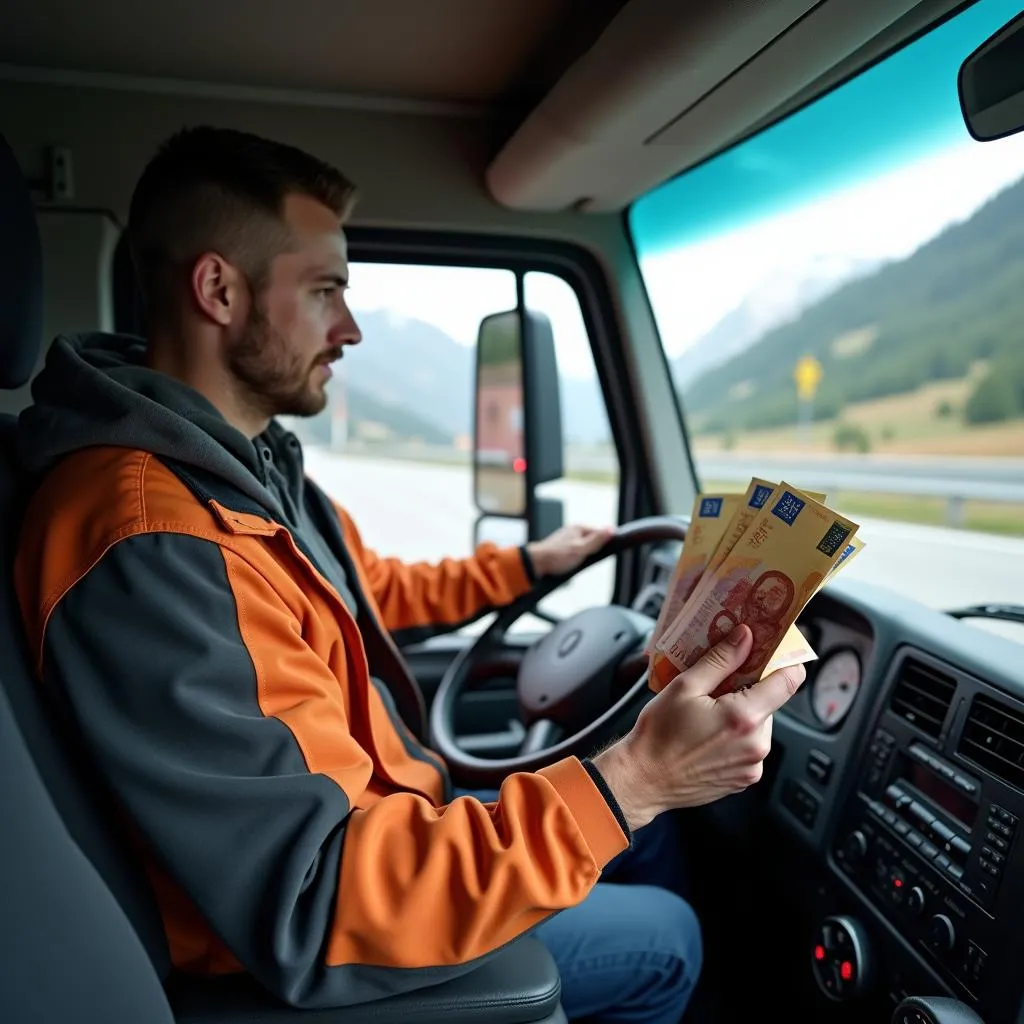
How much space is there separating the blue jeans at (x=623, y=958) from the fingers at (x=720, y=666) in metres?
0.57

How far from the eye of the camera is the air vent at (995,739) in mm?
1277

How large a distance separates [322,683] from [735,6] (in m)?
1.20

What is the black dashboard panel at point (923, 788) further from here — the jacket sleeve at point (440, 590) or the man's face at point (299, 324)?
the man's face at point (299, 324)

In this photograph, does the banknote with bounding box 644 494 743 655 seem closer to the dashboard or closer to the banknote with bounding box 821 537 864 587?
the banknote with bounding box 821 537 864 587

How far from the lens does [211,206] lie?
1536mm

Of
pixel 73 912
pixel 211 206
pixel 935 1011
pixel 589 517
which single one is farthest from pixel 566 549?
pixel 589 517

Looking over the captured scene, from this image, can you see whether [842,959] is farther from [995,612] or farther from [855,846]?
[995,612]

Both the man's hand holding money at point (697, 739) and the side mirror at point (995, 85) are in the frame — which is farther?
the side mirror at point (995, 85)

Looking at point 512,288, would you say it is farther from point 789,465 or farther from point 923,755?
point 789,465

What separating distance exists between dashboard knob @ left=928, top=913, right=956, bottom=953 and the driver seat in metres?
0.58

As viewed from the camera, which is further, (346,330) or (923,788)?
(346,330)

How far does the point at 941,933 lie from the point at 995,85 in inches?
49.4

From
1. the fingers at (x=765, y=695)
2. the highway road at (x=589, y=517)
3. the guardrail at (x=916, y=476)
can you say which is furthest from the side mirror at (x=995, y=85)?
the guardrail at (x=916, y=476)

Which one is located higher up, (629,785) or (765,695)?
(765,695)
